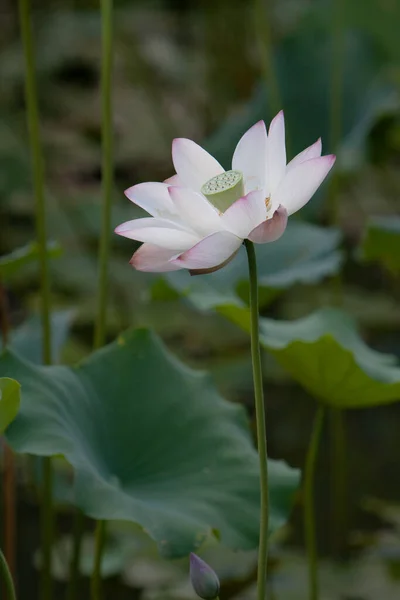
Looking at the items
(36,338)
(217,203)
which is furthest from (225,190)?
(36,338)

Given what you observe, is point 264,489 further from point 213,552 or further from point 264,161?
point 213,552

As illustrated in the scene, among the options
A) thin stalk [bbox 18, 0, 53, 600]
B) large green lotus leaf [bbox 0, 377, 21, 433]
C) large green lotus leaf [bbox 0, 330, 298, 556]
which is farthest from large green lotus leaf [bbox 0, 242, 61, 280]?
large green lotus leaf [bbox 0, 377, 21, 433]

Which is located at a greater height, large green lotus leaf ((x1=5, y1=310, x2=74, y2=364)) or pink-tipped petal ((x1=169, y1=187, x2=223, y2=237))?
pink-tipped petal ((x1=169, y1=187, x2=223, y2=237))

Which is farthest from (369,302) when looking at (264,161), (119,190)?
(264,161)

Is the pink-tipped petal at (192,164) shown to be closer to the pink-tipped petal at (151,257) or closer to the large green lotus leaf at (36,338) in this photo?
the pink-tipped petal at (151,257)

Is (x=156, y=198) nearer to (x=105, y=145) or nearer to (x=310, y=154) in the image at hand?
(x=310, y=154)

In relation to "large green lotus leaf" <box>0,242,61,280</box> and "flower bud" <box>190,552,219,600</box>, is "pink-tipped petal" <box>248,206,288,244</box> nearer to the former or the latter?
"flower bud" <box>190,552,219,600</box>
